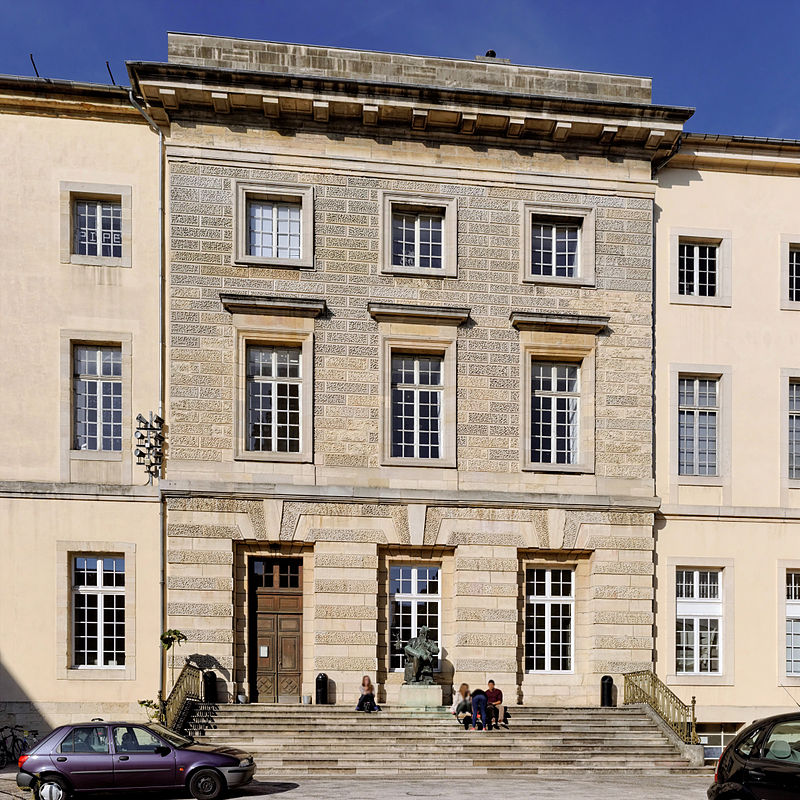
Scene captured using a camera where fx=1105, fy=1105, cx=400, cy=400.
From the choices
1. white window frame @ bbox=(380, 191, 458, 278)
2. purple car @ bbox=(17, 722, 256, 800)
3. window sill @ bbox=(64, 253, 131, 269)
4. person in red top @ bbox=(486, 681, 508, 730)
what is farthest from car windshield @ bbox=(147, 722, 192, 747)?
white window frame @ bbox=(380, 191, 458, 278)

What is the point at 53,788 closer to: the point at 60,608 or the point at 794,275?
the point at 60,608

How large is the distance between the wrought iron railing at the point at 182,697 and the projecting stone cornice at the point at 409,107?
1180cm

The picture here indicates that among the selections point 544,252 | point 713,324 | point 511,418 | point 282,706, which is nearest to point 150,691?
point 282,706

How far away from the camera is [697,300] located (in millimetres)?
25984

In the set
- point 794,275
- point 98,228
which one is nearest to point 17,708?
point 98,228

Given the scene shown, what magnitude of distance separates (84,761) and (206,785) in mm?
1846

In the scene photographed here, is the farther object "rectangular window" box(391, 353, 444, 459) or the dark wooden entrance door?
"rectangular window" box(391, 353, 444, 459)

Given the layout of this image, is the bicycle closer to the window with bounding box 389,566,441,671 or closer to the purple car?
the purple car

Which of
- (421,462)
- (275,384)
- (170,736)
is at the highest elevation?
(275,384)

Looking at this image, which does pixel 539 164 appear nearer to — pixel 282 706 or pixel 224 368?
pixel 224 368

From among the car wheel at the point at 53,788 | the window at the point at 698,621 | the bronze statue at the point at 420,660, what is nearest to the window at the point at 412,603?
the bronze statue at the point at 420,660

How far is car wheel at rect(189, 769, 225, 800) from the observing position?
16628 mm

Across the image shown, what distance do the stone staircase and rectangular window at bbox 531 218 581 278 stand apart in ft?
32.7

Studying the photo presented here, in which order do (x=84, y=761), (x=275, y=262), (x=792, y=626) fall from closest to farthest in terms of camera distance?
(x=84, y=761) → (x=275, y=262) → (x=792, y=626)
